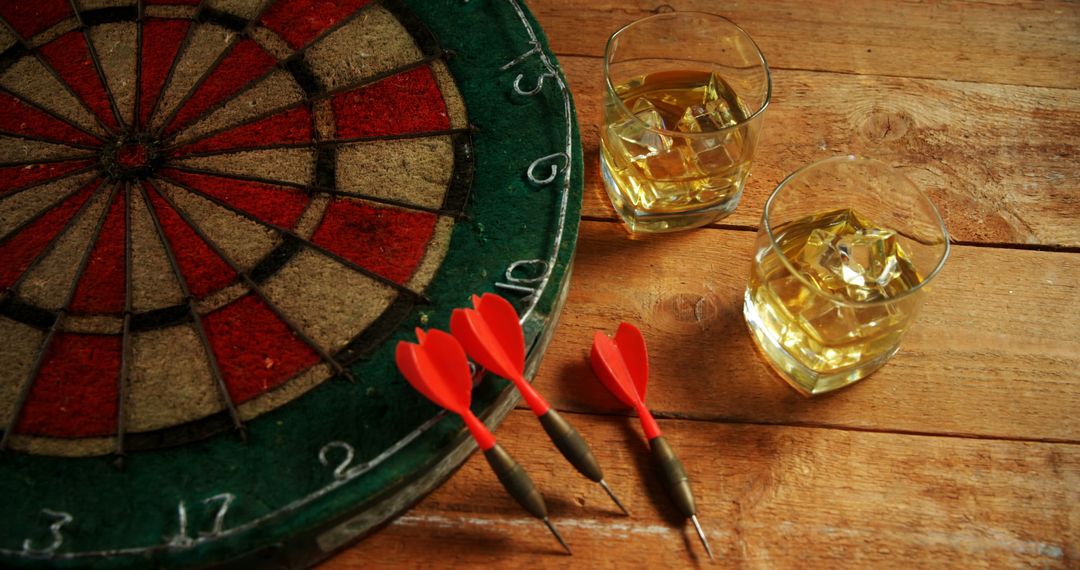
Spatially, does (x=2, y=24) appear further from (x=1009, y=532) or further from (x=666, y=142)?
(x=1009, y=532)

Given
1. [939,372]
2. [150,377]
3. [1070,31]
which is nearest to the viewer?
[150,377]

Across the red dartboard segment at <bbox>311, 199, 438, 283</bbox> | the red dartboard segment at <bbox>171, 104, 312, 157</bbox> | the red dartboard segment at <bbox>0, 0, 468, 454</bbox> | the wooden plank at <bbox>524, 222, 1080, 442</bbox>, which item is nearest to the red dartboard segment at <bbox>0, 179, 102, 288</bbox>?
the red dartboard segment at <bbox>0, 0, 468, 454</bbox>

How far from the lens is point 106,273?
0.89 metres

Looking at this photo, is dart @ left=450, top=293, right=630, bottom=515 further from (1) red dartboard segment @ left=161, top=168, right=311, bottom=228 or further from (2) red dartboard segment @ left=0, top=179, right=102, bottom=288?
(2) red dartboard segment @ left=0, top=179, right=102, bottom=288

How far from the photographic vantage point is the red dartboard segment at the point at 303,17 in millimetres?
1045

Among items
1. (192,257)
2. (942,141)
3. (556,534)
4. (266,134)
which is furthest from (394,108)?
(942,141)

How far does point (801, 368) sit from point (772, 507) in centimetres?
13

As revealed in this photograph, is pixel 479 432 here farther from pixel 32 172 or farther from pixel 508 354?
pixel 32 172

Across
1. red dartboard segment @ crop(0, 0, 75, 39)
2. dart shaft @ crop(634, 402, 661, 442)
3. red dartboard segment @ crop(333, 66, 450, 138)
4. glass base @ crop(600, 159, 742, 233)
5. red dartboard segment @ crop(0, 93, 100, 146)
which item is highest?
red dartboard segment @ crop(0, 0, 75, 39)

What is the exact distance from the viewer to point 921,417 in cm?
91

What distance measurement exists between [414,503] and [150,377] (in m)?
0.25

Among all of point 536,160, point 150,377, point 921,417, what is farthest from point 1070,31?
point 150,377

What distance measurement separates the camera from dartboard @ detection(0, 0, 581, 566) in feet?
2.56

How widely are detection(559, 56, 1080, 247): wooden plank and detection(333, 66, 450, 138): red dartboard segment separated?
19 centimetres
